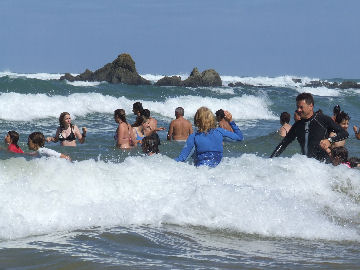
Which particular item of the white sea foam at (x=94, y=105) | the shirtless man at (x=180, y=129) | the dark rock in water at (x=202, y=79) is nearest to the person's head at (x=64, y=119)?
the shirtless man at (x=180, y=129)

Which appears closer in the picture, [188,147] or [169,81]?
[188,147]

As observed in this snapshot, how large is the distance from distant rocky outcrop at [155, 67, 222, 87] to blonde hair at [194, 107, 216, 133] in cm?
4653

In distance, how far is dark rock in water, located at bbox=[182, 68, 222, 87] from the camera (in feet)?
178

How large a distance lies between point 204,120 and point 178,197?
3.25 ft

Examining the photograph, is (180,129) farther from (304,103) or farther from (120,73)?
(120,73)

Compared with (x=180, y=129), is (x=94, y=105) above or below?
above

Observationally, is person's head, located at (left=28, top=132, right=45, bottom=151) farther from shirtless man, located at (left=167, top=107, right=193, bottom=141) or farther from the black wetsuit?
shirtless man, located at (left=167, top=107, right=193, bottom=141)

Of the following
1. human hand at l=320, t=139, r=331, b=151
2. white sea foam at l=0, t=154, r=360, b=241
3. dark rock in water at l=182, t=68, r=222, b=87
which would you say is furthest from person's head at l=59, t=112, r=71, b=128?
dark rock in water at l=182, t=68, r=222, b=87

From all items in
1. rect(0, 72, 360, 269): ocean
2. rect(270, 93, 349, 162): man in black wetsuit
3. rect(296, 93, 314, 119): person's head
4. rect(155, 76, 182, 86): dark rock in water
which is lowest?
rect(0, 72, 360, 269): ocean

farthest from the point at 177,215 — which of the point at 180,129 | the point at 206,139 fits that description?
the point at 180,129

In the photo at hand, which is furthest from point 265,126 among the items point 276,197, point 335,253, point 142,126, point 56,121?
point 335,253

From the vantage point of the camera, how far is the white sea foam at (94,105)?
23578 millimetres

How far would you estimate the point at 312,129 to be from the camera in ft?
24.0

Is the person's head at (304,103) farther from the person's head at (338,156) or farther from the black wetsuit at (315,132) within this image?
the person's head at (338,156)
